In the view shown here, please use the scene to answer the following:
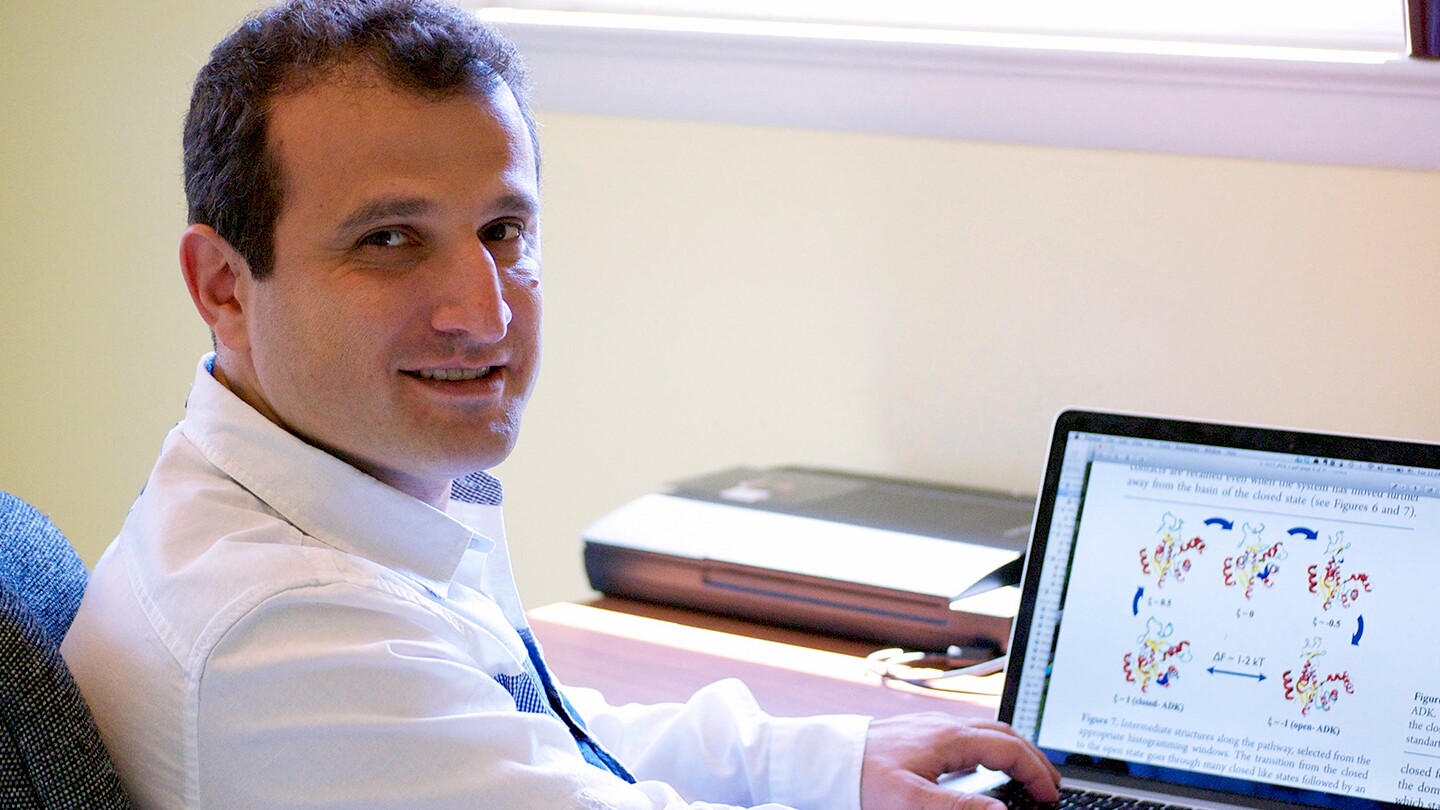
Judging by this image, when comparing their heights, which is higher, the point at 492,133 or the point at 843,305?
the point at 492,133

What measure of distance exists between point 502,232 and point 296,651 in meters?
0.34

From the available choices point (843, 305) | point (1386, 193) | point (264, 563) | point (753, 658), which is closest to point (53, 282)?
point (843, 305)

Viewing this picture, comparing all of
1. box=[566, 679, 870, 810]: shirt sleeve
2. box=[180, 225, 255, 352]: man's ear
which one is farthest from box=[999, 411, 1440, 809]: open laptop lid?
box=[180, 225, 255, 352]: man's ear

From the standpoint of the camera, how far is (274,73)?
3.01 feet

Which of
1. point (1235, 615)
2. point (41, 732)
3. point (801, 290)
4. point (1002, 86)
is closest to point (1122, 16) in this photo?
point (1002, 86)

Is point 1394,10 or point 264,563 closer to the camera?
point 264,563

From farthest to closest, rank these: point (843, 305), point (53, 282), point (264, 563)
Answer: point (53, 282), point (843, 305), point (264, 563)

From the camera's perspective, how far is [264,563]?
82cm

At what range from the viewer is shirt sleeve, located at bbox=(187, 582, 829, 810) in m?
0.79

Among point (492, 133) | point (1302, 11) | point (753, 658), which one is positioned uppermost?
point (1302, 11)

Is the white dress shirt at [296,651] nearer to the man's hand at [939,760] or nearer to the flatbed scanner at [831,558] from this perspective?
the man's hand at [939,760]

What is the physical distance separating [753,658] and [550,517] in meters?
0.73

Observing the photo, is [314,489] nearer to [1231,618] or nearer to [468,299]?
[468,299]

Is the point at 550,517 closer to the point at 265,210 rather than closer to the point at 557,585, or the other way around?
the point at 557,585
